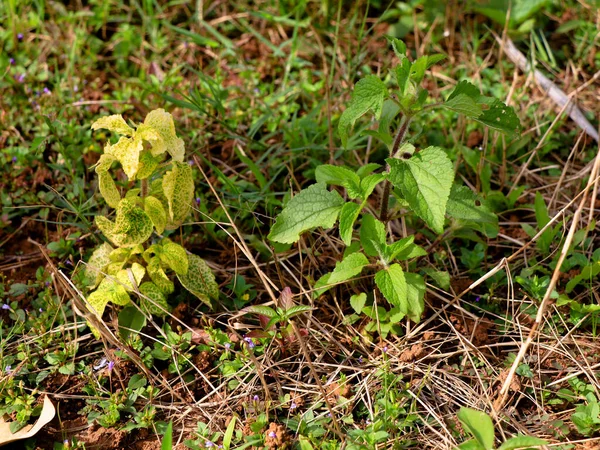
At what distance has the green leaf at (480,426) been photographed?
1.76 meters

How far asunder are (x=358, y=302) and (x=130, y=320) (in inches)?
31.4

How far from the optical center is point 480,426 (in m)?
1.78

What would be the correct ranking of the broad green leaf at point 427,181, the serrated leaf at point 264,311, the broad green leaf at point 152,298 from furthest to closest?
1. the broad green leaf at point 152,298
2. the serrated leaf at point 264,311
3. the broad green leaf at point 427,181

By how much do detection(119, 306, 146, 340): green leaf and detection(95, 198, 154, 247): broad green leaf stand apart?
0.24 m

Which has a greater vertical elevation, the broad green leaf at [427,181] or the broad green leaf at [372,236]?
the broad green leaf at [427,181]

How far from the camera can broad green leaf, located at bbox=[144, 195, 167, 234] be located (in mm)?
2268

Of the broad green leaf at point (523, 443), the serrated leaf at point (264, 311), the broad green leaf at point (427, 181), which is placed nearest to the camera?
the broad green leaf at point (523, 443)

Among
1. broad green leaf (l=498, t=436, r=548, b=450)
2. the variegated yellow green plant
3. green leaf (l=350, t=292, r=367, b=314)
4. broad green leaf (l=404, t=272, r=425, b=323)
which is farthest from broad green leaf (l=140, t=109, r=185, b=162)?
broad green leaf (l=498, t=436, r=548, b=450)

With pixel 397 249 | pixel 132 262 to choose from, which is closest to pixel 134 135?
pixel 132 262

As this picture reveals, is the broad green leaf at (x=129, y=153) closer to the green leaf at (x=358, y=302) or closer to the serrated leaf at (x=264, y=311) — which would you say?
the serrated leaf at (x=264, y=311)

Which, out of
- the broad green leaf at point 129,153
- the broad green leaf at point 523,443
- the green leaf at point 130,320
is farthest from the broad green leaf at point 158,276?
the broad green leaf at point 523,443

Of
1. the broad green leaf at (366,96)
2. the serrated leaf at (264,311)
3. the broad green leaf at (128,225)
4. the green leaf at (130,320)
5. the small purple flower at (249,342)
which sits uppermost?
the broad green leaf at (366,96)

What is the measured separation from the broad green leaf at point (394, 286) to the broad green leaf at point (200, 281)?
60 centimetres

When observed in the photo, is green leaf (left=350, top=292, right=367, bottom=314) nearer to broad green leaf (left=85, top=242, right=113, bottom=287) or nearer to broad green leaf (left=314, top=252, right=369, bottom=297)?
broad green leaf (left=314, top=252, right=369, bottom=297)
